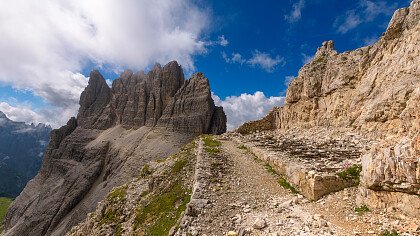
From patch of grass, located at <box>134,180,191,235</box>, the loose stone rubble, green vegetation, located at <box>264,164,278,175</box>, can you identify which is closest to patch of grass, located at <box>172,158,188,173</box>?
patch of grass, located at <box>134,180,191,235</box>

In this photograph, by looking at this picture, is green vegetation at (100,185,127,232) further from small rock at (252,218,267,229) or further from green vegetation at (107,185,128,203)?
small rock at (252,218,267,229)

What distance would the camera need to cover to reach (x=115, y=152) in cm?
16588

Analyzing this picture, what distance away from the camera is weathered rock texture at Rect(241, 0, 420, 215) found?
11.6 metres

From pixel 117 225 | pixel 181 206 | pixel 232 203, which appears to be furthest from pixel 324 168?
pixel 117 225

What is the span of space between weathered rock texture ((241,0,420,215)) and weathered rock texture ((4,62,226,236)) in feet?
319

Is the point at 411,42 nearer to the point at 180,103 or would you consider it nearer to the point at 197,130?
the point at 197,130

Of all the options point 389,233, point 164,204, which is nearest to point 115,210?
point 164,204

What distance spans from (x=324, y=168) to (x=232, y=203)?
557 centimetres

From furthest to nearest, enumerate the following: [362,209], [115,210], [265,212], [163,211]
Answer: [115,210] → [163,211] → [265,212] → [362,209]

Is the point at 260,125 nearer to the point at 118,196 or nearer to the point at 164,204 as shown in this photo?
the point at 118,196

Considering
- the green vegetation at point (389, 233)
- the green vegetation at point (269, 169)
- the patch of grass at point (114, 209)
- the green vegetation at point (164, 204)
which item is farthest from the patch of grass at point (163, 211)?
the green vegetation at point (389, 233)

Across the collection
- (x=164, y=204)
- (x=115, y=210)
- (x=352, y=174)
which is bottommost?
(x=115, y=210)

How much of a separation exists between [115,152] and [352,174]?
16245 centimetres

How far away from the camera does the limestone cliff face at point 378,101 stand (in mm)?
11492
